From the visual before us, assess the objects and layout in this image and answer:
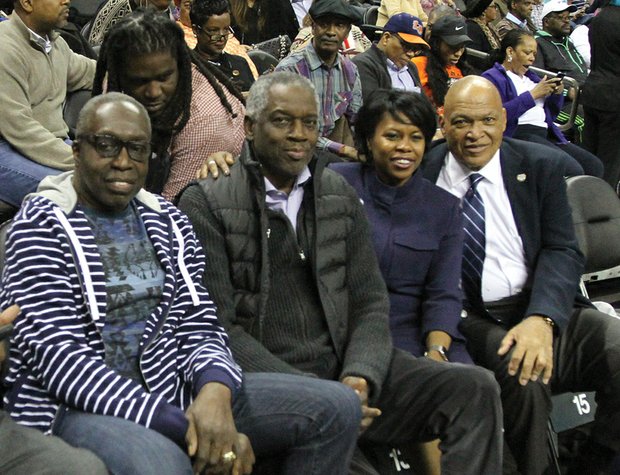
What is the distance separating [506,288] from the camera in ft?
12.5

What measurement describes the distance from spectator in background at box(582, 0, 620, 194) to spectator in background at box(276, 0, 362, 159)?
248 cm

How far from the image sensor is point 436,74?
6.76 meters

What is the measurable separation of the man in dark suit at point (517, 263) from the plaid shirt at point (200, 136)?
816 mm

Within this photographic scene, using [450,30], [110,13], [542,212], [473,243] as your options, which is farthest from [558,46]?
[473,243]

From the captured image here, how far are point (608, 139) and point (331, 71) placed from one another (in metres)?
2.84

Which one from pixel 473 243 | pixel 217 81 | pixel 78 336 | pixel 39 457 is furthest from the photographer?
pixel 217 81

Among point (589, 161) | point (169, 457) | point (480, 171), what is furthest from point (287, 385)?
point (589, 161)

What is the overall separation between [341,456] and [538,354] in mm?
1028

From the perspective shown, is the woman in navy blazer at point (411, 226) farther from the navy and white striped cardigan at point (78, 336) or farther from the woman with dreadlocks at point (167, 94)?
the navy and white striped cardigan at point (78, 336)

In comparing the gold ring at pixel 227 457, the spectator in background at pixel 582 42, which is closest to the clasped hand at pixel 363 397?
the gold ring at pixel 227 457

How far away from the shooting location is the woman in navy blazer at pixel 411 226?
3514mm

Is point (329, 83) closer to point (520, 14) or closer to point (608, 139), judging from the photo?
point (608, 139)

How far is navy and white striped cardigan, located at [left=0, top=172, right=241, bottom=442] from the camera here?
2543 millimetres

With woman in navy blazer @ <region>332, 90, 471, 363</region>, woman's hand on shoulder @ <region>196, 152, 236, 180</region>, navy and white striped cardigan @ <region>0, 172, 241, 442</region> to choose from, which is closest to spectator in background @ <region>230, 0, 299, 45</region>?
woman in navy blazer @ <region>332, 90, 471, 363</region>
